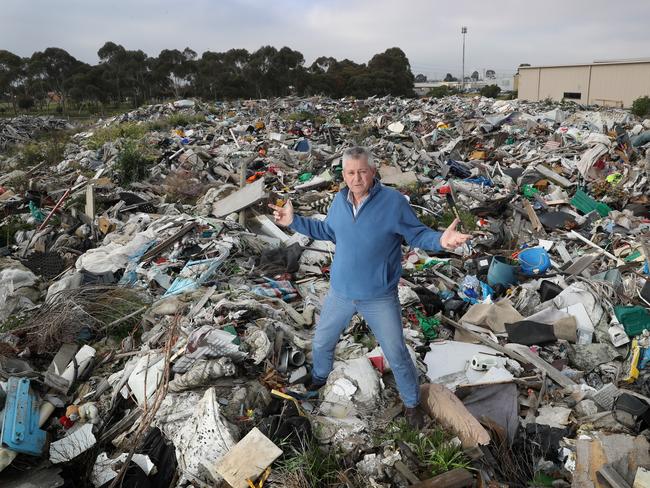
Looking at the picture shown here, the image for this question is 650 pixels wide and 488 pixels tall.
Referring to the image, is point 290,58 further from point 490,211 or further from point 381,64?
point 490,211

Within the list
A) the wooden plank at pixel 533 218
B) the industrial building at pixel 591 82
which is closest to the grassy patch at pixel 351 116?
the wooden plank at pixel 533 218

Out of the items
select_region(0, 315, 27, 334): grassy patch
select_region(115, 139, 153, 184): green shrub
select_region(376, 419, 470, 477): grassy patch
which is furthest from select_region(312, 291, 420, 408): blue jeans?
select_region(115, 139, 153, 184): green shrub

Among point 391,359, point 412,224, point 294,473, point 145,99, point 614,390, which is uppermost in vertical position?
point 145,99

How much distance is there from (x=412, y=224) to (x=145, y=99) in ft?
144

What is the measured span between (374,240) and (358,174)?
1.35 ft

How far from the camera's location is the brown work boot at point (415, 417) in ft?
9.78

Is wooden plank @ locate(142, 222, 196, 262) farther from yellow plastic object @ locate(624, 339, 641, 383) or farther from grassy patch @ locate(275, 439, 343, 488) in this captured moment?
yellow plastic object @ locate(624, 339, 641, 383)

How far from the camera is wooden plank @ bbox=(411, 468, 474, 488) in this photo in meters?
2.51

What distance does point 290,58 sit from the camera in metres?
43.5

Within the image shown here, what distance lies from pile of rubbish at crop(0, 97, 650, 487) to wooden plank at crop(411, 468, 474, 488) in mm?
13

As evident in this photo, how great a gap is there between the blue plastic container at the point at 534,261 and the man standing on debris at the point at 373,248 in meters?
3.67

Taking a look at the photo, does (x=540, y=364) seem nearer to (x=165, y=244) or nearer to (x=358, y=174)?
(x=358, y=174)

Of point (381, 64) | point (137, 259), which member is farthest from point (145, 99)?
point (137, 259)

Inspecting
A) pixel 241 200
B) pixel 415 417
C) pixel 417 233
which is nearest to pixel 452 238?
pixel 417 233
